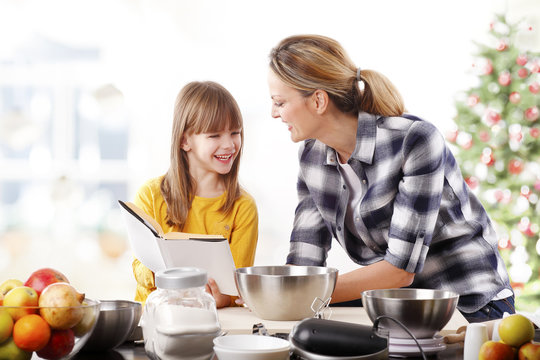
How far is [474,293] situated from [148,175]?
341cm

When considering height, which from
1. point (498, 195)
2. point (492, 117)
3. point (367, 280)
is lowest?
point (498, 195)

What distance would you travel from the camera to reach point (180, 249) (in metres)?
1.39

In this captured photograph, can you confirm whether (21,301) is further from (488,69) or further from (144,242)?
(488,69)

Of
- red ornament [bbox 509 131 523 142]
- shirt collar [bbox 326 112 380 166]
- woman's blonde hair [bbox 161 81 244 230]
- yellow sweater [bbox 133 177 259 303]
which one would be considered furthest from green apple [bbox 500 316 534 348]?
red ornament [bbox 509 131 523 142]

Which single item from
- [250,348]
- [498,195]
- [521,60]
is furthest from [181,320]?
[521,60]

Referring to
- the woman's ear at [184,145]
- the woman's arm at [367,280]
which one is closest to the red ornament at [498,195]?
the woman's ear at [184,145]

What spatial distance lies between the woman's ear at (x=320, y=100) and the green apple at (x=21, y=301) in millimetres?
1131

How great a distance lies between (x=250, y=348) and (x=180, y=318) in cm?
11

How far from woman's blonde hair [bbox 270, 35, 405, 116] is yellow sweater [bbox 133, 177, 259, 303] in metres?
0.61

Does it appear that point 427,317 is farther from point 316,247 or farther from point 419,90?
point 419,90

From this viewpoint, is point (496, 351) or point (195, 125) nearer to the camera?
point (496, 351)

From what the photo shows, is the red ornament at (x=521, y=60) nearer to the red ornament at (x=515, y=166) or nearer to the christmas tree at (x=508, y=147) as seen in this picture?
the christmas tree at (x=508, y=147)

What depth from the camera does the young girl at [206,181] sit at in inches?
88.3

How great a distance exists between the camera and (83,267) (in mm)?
4871
